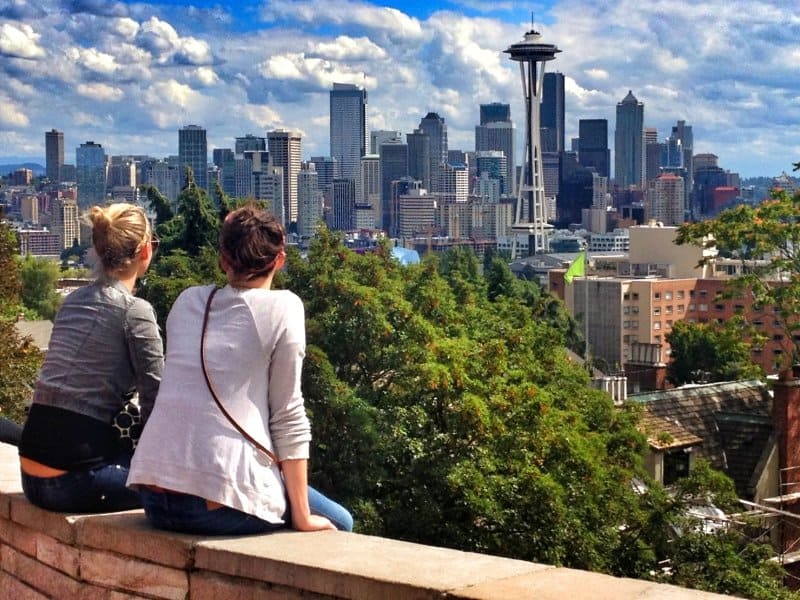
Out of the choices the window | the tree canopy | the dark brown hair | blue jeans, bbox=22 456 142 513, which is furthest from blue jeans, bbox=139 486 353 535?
the window

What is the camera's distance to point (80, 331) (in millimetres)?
5363

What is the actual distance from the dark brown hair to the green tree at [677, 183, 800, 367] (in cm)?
2779

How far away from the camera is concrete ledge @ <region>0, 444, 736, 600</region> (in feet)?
13.1

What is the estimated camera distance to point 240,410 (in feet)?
15.6

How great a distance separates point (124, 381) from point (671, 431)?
23065mm

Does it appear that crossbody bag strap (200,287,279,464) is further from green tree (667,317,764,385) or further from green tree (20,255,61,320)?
green tree (20,255,61,320)

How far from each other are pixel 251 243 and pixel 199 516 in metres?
0.91

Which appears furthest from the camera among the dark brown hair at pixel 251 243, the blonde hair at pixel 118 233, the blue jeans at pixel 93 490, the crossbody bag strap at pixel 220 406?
the blue jeans at pixel 93 490

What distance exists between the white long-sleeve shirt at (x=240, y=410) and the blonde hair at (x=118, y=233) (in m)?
0.63

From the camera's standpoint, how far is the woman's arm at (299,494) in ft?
15.7

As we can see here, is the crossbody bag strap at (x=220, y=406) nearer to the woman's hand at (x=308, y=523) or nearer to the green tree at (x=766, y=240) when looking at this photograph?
the woman's hand at (x=308, y=523)

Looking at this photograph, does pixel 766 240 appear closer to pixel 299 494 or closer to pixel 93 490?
pixel 93 490

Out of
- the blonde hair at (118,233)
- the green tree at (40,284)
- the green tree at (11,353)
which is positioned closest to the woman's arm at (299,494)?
the blonde hair at (118,233)

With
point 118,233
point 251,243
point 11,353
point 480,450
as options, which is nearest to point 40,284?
point 11,353
